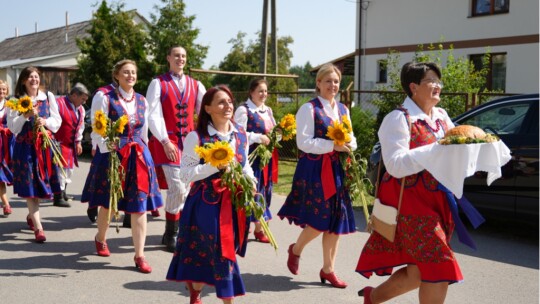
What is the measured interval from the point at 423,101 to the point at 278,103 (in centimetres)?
1170

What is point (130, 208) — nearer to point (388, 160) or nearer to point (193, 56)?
→ point (388, 160)

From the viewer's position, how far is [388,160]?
11.9 ft

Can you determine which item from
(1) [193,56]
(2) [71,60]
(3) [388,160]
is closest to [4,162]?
(3) [388,160]

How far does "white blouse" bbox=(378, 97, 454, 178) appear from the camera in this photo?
354cm

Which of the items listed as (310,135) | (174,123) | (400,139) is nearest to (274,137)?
(174,123)

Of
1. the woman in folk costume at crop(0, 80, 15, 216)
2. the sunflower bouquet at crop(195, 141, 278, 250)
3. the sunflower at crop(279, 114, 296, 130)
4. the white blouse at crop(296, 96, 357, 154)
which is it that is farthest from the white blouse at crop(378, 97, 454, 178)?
the woman in folk costume at crop(0, 80, 15, 216)

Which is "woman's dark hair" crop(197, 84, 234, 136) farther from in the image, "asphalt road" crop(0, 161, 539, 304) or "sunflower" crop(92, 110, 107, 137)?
"sunflower" crop(92, 110, 107, 137)

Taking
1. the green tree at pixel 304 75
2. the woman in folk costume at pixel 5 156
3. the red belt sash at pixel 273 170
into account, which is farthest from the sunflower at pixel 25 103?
the green tree at pixel 304 75

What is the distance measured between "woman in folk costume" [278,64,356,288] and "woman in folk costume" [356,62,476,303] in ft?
3.87

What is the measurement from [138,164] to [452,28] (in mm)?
20063

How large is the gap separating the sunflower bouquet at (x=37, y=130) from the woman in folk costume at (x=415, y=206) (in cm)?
432

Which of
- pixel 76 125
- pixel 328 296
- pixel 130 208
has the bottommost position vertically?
pixel 328 296

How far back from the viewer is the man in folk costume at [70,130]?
29.8ft

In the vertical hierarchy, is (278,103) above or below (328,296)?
above
